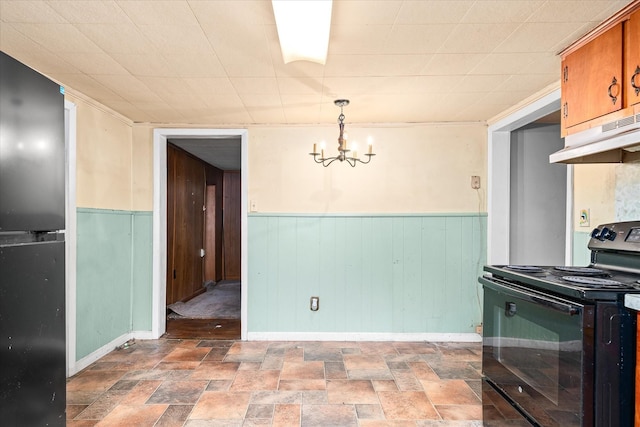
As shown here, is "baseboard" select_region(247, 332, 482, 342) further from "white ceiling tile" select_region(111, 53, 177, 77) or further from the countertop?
the countertop

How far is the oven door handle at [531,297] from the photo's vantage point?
4.12 ft

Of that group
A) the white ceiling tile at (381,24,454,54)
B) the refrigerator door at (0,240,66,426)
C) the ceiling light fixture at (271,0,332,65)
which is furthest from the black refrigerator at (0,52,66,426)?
the white ceiling tile at (381,24,454,54)

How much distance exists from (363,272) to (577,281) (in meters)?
2.29

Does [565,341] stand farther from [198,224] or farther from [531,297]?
[198,224]

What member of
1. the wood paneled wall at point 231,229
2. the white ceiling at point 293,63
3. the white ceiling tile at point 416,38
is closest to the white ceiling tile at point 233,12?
the white ceiling at point 293,63

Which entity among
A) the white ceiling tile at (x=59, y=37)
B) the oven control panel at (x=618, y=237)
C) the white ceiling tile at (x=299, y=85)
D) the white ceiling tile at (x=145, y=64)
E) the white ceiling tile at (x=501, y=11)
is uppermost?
the white ceiling tile at (x=501, y=11)

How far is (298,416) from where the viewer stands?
→ 2.16 meters

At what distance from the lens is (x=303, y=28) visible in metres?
1.67

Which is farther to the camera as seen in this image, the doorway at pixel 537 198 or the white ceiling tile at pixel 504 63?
the doorway at pixel 537 198

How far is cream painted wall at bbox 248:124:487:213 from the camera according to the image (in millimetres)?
A: 3561

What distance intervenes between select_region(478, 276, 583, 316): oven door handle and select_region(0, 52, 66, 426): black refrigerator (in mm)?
1670

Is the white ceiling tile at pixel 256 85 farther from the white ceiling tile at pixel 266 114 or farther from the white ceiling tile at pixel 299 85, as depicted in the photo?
the white ceiling tile at pixel 266 114

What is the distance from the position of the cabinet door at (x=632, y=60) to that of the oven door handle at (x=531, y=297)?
37.4 inches

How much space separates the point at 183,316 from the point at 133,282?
0.99 metres
